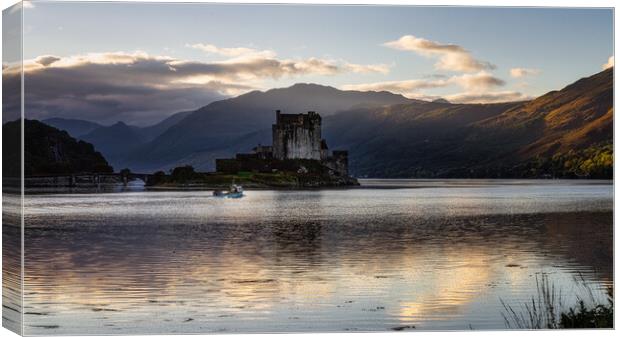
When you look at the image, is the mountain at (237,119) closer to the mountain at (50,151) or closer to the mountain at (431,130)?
the mountain at (431,130)

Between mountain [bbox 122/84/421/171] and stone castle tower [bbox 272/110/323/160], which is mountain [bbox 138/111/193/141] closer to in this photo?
mountain [bbox 122/84/421/171]

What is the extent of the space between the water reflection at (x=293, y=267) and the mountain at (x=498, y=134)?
2187mm

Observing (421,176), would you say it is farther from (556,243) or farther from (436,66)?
(436,66)

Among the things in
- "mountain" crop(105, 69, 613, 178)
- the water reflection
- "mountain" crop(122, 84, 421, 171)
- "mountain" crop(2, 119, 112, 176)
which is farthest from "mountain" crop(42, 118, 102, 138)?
the water reflection

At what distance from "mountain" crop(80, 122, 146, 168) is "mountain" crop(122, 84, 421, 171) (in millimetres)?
372

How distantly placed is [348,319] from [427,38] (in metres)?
7.88

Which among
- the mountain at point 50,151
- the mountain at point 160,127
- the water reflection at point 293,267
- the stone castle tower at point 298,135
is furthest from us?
the stone castle tower at point 298,135

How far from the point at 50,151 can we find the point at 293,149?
50.2 feet

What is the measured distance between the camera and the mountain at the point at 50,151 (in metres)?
20.1

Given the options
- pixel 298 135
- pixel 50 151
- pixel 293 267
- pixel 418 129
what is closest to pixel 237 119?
pixel 298 135

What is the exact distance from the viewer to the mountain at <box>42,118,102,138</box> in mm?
26450

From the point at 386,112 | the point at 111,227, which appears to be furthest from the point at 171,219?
the point at 386,112

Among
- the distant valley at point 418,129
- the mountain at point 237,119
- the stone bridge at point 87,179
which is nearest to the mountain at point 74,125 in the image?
the distant valley at point 418,129

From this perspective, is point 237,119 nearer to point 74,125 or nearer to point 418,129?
point 74,125
